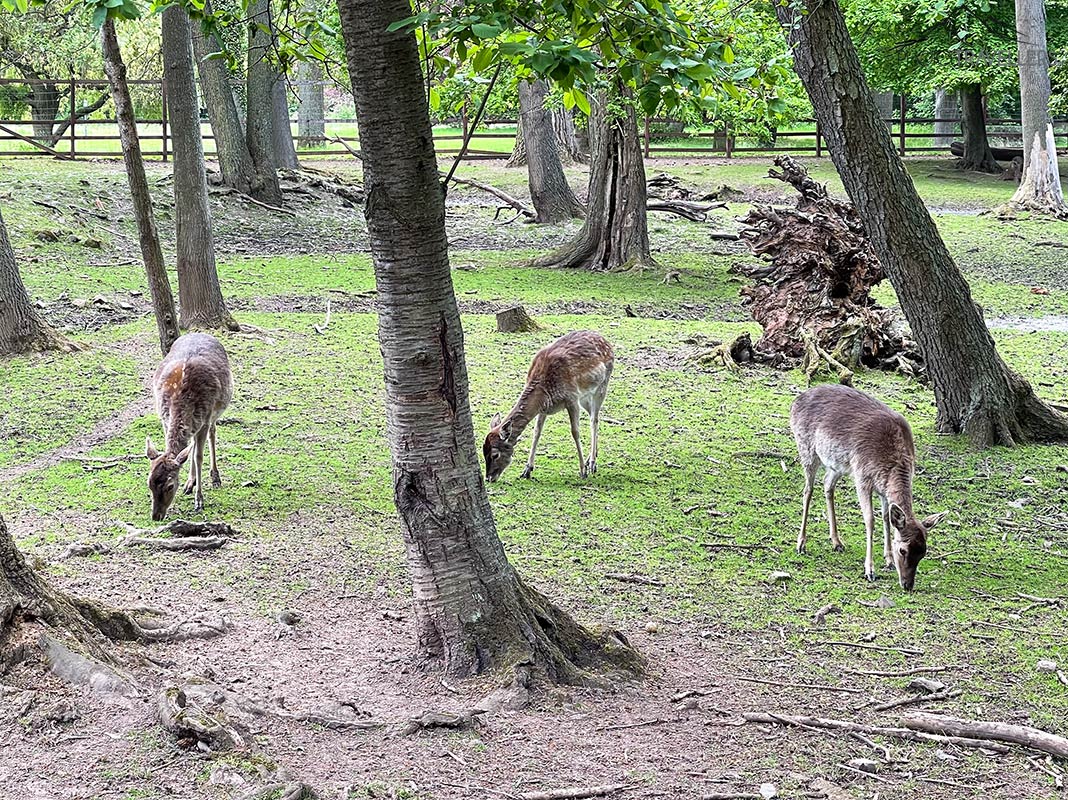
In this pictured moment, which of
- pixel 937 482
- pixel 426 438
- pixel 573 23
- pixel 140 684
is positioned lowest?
pixel 937 482

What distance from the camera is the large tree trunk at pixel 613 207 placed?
21375 mm

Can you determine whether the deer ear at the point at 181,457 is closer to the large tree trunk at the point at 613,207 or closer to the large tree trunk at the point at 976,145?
the large tree trunk at the point at 613,207

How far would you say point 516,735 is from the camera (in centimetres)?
519

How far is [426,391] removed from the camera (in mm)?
5523

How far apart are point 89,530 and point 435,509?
374cm

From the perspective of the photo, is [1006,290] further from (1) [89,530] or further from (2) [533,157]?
(1) [89,530]

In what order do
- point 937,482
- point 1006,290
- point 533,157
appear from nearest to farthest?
point 937,482 < point 1006,290 < point 533,157

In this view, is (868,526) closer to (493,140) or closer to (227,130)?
(227,130)

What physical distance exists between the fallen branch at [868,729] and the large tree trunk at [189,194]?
1109 cm

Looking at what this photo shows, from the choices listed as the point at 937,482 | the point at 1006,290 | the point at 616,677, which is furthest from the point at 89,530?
the point at 1006,290

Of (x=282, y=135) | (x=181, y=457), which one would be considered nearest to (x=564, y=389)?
(x=181, y=457)

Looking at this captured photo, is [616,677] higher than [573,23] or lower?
lower

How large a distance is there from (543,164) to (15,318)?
50.4 feet

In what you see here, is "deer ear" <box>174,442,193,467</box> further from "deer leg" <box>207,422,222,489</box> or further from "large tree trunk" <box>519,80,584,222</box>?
"large tree trunk" <box>519,80,584,222</box>
